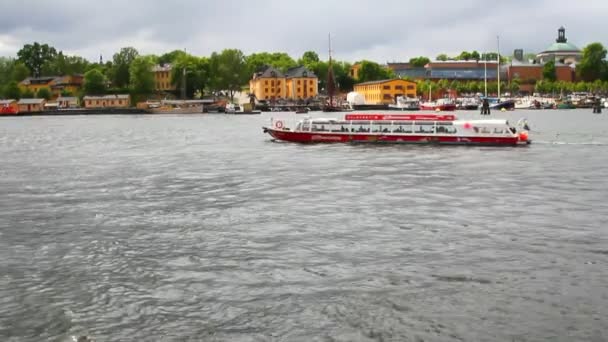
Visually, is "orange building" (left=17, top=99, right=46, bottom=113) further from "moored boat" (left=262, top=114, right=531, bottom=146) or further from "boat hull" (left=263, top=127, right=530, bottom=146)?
"moored boat" (left=262, top=114, right=531, bottom=146)

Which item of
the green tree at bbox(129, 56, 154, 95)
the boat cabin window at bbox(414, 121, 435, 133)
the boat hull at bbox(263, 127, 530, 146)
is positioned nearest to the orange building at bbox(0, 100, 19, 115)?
the green tree at bbox(129, 56, 154, 95)

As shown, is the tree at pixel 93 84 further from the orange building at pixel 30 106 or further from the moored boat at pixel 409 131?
the moored boat at pixel 409 131

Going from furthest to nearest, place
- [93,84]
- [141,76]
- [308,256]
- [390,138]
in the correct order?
1. [93,84]
2. [141,76]
3. [390,138]
4. [308,256]

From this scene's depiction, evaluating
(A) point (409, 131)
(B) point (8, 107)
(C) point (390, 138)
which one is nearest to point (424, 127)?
(A) point (409, 131)

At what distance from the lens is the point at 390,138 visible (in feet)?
197

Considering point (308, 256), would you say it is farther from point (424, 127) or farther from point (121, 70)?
point (121, 70)

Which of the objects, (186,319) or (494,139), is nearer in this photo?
(186,319)

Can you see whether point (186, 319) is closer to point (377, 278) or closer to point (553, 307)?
point (377, 278)

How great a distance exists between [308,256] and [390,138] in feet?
137

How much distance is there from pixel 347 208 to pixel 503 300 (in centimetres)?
1227

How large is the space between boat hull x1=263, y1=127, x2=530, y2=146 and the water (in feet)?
59.3

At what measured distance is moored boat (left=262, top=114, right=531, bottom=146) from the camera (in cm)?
5766

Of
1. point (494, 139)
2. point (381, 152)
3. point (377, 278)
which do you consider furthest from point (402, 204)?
point (494, 139)

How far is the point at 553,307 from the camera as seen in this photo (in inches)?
578
